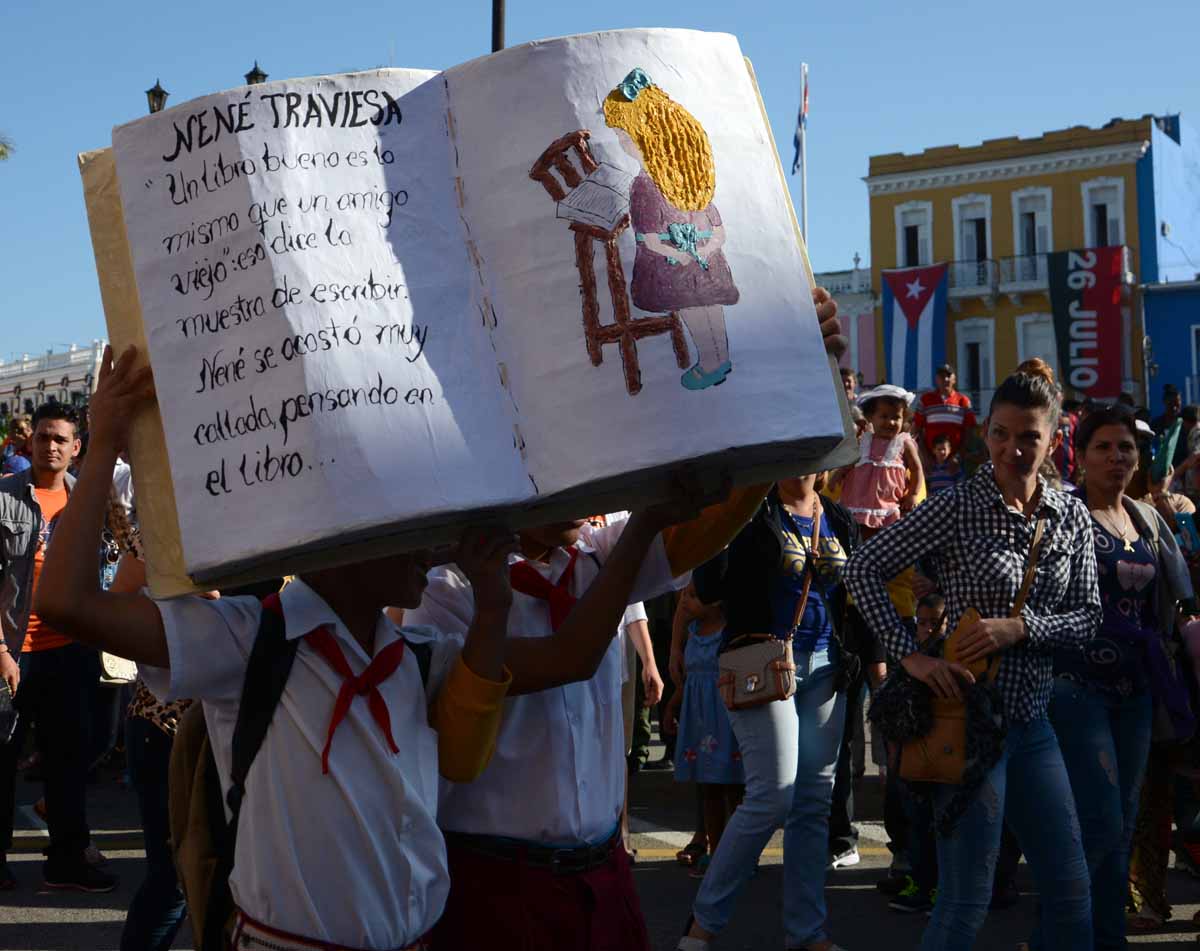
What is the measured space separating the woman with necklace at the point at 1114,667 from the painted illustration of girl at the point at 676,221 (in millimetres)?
3001

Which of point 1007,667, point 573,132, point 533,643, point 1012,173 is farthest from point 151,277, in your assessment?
point 1012,173

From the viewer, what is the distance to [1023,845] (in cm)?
463

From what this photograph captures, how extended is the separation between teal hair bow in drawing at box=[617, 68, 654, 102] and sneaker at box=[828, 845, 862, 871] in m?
5.43

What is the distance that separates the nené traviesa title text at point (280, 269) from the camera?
2459mm

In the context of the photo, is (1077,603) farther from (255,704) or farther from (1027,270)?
(1027,270)

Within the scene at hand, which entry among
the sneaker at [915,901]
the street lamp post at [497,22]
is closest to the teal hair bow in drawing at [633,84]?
the sneaker at [915,901]

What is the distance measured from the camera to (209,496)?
2490mm

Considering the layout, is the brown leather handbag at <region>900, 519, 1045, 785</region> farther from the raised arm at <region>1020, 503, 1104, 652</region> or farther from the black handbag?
the black handbag

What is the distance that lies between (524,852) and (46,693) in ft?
15.5

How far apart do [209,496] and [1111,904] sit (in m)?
3.85

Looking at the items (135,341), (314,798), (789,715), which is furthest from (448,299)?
(789,715)

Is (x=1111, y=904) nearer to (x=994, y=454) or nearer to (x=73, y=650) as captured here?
(x=994, y=454)

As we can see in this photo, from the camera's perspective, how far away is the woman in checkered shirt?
14.6ft

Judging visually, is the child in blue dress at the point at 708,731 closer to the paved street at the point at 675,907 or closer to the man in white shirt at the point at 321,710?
the paved street at the point at 675,907
